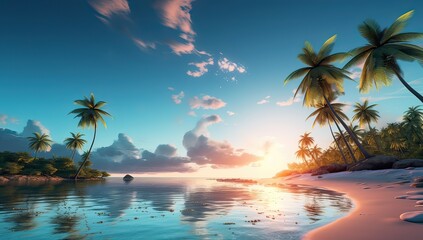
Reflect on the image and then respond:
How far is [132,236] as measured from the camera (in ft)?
28.6

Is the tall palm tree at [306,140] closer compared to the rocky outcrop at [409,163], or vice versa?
the rocky outcrop at [409,163]

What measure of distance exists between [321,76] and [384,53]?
1144cm

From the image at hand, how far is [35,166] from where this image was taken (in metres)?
71.2

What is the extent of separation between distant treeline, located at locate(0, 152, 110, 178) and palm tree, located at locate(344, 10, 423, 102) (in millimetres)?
82005


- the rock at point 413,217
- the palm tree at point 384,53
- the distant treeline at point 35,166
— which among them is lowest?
the rock at point 413,217

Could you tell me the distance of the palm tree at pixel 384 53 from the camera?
29.1 metres

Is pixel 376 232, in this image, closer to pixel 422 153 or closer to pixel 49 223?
pixel 49 223

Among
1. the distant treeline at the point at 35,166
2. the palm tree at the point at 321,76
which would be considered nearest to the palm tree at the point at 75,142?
the distant treeline at the point at 35,166

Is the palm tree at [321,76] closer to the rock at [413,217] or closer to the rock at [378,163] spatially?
the rock at [378,163]

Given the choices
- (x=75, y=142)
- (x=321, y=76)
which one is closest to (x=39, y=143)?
(x=75, y=142)

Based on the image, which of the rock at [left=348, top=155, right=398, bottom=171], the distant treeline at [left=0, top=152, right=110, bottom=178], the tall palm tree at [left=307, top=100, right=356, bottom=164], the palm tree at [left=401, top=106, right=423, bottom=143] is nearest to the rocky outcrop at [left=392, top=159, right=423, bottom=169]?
the rock at [left=348, top=155, right=398, bottom=171]

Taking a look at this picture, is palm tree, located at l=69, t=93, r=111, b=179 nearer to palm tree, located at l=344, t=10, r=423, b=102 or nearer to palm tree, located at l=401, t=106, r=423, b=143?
palm tree, located at l=344, t=10, r=423, b=102

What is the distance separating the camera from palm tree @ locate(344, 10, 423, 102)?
2909 centimetres

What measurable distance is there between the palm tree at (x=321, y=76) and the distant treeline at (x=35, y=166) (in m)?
73.1
